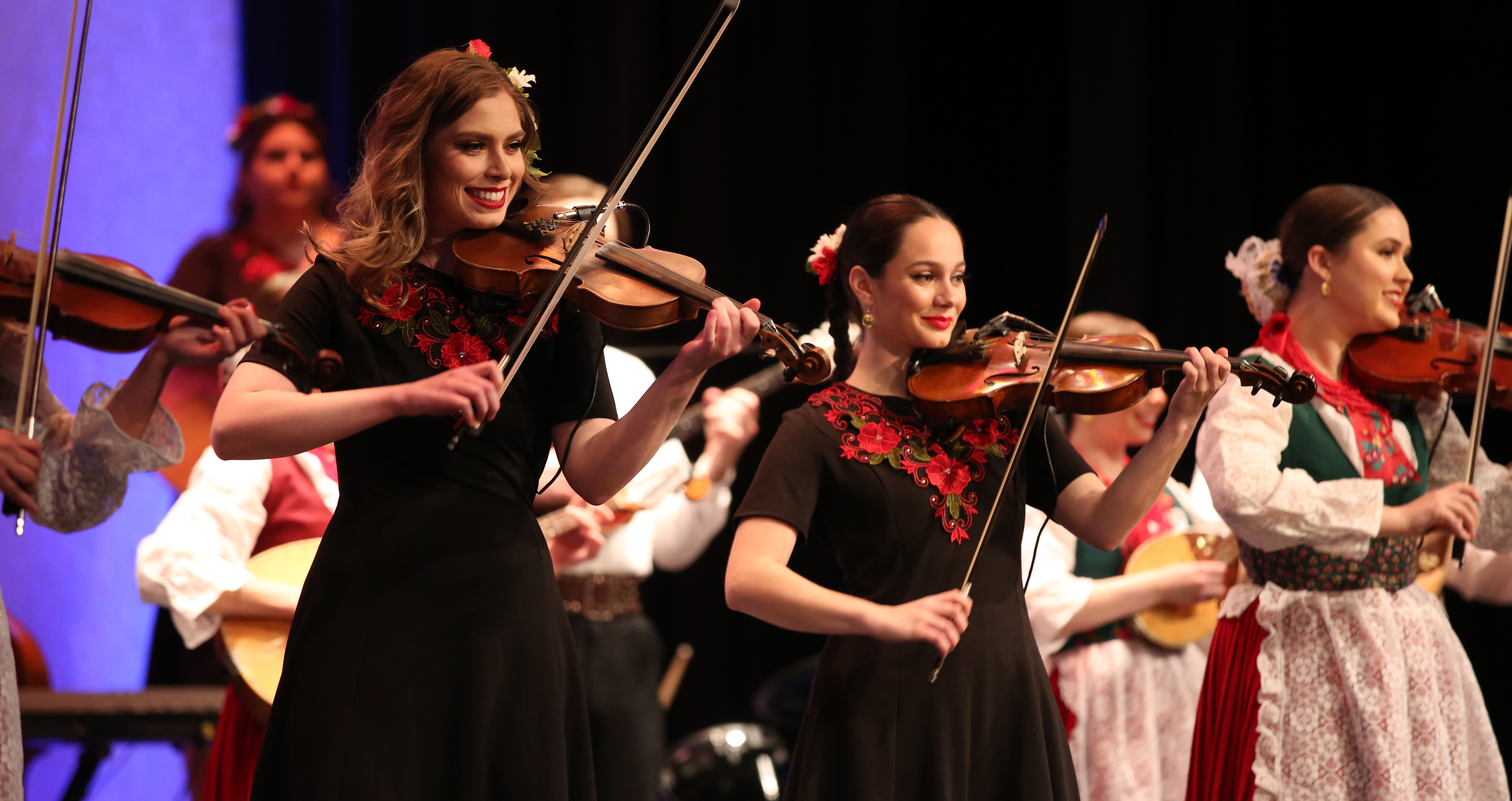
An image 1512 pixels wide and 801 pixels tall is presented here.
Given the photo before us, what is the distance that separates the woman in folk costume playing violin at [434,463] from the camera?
56.6 inches

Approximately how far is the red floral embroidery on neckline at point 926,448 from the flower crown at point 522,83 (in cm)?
53

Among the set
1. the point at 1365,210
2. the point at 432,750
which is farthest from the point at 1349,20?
the point at 432,750

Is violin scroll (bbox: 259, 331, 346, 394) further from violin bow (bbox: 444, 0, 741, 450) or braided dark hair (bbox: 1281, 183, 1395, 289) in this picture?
braided dark hair (bbox: 1281, 183, 1395, 289)

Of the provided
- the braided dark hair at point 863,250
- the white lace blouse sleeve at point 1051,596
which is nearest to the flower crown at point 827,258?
the braided dark hair at point 863,250

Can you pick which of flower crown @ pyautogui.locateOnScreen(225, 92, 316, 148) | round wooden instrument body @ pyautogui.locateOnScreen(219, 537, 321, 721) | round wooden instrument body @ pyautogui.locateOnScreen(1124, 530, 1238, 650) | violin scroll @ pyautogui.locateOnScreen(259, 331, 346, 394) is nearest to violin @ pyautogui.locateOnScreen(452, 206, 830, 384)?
violin scroll @ pyautogui.locateOnScreen(259, 331, 346, 394)

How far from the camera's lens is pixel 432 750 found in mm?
1455

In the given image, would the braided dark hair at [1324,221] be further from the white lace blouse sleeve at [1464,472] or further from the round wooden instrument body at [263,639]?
the round wooden instrument body at [263,639]

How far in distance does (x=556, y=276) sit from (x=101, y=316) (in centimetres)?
49

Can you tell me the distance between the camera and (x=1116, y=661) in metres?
2.71

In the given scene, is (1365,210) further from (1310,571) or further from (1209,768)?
(1209,768)

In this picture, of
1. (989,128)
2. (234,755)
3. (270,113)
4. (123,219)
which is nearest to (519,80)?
(234,755)

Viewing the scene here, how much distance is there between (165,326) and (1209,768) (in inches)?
69.7

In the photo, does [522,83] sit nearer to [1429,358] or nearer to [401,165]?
[401,165]

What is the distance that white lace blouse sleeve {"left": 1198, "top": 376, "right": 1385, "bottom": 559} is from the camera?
2148 mm
